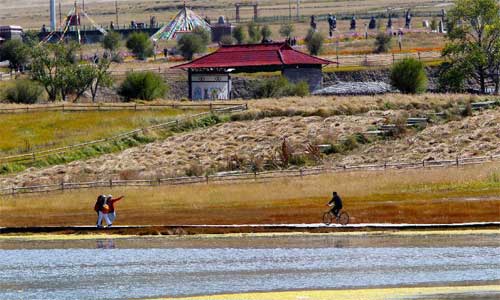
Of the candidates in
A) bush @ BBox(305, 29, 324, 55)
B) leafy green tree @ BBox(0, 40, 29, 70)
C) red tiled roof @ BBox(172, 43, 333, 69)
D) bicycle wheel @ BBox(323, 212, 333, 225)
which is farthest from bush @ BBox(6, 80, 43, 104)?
bicycle wheel @ BBox(323, 212, 333, 225)

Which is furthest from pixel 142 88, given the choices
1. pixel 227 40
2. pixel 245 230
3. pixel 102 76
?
pixel 227 40

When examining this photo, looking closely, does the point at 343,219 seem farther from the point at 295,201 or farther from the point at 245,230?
the point at 295,201

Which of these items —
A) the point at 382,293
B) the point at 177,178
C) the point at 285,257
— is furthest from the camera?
the point at 177,178

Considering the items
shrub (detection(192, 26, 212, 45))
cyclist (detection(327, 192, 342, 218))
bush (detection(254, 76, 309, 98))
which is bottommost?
cyclist (detection(327, 192, 342, 218))

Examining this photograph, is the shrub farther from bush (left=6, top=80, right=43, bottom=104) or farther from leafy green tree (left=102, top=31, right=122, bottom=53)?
bush (left=6, top=80, right=43, bottom=104)

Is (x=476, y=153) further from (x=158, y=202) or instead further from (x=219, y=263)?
(x=219, y=263)

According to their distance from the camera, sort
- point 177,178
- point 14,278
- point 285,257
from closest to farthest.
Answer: point 14,278
point 285,257
point 177,178

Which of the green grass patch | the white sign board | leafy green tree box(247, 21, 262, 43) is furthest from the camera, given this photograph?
leafy green tree box(247, 21, 262, 43)

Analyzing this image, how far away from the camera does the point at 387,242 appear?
1686 inches

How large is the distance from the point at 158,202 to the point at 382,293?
83.2 ft

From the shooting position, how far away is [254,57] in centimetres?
10562

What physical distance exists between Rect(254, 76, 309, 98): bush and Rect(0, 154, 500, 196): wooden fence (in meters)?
31.1

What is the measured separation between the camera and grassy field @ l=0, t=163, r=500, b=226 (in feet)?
164

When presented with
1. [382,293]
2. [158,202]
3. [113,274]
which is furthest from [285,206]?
[382,293]
